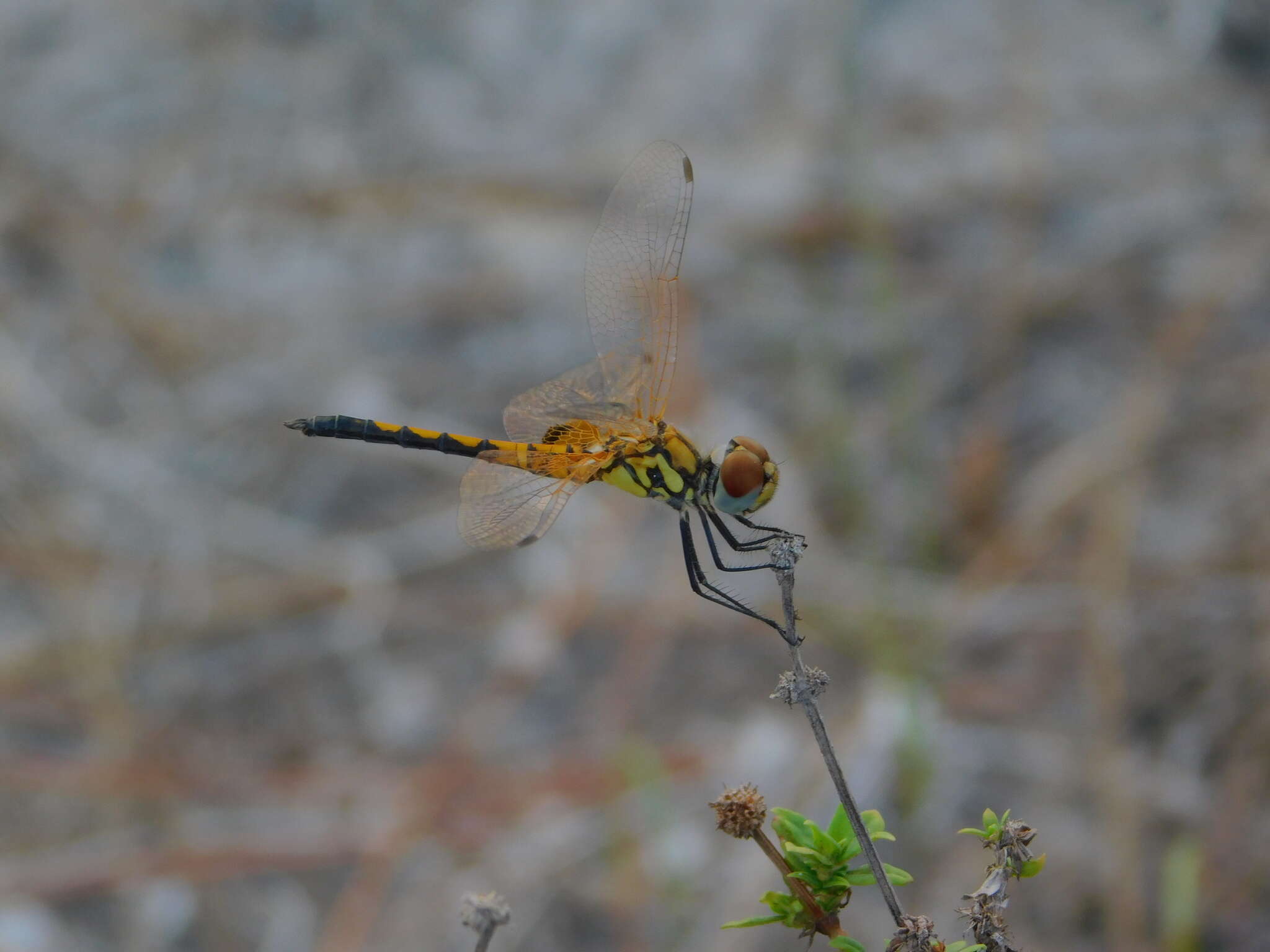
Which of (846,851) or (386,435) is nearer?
(846,851)

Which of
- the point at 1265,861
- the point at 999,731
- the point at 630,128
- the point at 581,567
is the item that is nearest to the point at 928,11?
the point at 630,128

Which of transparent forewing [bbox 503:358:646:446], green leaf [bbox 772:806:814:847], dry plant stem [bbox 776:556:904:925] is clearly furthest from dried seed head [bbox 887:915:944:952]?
transparent forewing [bbox 503:358:646:446]

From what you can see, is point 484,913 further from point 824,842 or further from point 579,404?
point 579,404

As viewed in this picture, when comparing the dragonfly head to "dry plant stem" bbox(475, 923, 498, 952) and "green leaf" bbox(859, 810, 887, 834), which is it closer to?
"green leaf" bbox(859, 810, 887, 834)

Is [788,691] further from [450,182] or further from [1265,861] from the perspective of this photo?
[450,182]

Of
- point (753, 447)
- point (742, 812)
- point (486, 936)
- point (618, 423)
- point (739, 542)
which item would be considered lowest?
point (486, 936)

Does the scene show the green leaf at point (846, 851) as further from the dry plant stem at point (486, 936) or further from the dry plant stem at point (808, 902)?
the dry plant stem at point (486, 936)

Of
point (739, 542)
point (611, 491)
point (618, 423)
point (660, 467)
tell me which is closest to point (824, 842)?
point (739, 542)

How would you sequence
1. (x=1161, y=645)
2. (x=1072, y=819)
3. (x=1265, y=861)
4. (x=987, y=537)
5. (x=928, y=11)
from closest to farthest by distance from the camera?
(x=1265, y=861), (x=1072, y=819), (x=1161, y=645), (x=987, y=537), (x=928, y=11)
